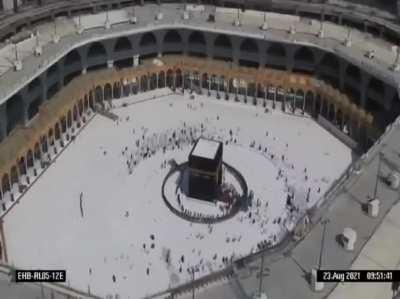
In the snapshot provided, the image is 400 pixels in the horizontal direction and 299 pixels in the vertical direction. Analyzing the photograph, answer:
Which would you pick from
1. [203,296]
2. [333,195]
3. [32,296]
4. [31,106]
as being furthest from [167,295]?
[31,106]

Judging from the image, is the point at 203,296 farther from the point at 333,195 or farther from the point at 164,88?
the point at 164,88

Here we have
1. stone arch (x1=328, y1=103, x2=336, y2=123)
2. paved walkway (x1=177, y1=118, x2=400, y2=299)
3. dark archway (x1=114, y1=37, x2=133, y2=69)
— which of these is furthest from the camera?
dark archway (x1=114, y1=37, x2=133, y2=69)

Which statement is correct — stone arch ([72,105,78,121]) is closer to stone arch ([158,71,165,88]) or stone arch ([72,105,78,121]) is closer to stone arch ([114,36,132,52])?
stone arch ([114,36,132,52])

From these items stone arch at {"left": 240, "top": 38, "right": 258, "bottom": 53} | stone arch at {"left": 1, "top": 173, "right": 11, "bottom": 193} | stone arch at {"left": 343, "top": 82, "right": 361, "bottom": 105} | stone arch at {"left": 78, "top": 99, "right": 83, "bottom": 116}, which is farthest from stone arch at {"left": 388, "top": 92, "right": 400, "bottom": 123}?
stone arch at {"left": 1, "top": 173, "right": 11, "bottom": 193}

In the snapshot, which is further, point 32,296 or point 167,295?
point 167,295

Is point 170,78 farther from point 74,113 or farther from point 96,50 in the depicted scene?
point 74,113
